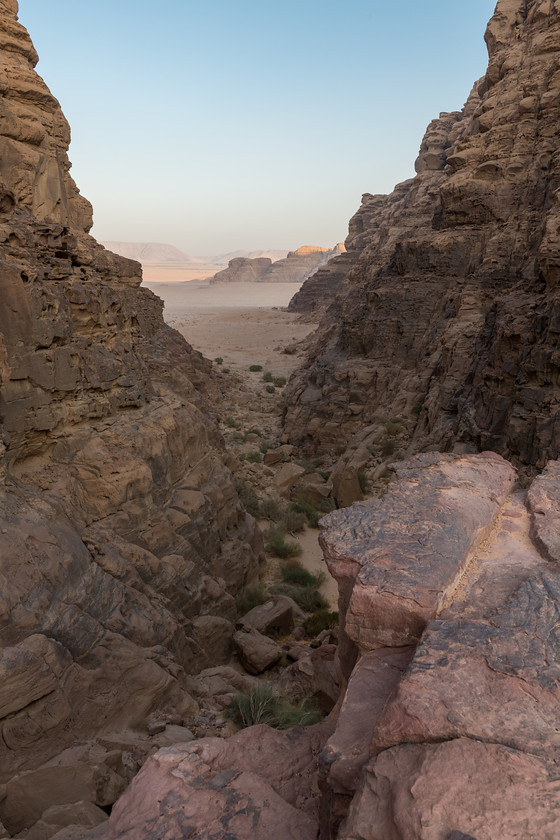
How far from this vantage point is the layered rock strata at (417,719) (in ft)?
6.39

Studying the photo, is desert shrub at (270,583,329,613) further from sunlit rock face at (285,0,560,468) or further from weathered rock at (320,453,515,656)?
weathered rock at (320,453,515,656)

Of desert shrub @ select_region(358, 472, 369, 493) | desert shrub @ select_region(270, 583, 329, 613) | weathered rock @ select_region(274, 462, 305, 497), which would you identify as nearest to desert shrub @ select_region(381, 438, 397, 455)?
desert shrub @ select_region(358, 472, 369, 493)

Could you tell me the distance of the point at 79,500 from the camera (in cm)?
646

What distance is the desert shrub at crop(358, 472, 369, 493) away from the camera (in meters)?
13.9

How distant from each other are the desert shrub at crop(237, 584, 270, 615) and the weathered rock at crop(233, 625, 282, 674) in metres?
1.15

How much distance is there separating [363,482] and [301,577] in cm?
438

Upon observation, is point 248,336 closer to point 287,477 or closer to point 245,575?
point 287,477

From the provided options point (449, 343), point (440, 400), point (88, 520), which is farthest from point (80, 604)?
point (449, 343)

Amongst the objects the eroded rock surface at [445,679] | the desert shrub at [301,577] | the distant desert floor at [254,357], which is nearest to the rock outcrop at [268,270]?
the distant desert floor at [254,357]

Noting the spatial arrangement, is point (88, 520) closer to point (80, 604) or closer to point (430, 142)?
point (80, 604)

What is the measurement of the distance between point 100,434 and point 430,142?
30.5 m

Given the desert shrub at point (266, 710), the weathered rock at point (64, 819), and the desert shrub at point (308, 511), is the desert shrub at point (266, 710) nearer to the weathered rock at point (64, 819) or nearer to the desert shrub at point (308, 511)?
the weathered rock at point (64, 819)

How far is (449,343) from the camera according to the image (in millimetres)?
14617

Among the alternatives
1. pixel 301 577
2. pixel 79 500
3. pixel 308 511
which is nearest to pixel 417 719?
pixel 79 500
